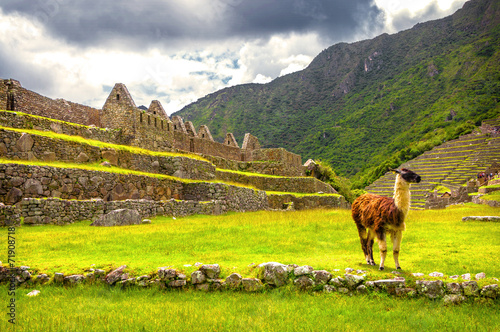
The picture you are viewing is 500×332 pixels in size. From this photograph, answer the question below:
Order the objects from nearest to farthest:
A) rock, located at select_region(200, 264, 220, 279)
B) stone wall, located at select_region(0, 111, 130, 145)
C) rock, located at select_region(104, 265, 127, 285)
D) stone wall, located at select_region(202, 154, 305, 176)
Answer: rock, located at select_region(200, 264, 220, 279) → rock, located at select_region(104, 265, 127, 285) → stone wall, located at select_region(0, 111, 130, 145) → stone wall, located at select_region(202, 154, 305, 176)

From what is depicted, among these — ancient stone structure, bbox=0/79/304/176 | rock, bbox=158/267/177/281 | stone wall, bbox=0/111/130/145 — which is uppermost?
ancient stone structure, bbox=0/79/304/176

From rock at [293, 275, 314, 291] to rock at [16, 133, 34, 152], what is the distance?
13.8 metres

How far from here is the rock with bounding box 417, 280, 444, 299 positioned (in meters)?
5.43

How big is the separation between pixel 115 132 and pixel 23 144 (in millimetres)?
6723

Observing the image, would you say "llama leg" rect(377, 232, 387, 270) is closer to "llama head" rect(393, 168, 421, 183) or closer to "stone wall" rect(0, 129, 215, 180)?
"llama head" rect(393, 168, 421, 183)

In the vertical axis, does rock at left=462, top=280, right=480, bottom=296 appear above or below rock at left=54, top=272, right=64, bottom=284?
above

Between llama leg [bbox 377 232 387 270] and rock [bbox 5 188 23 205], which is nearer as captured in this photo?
llama leg [bbox 377 232 387 270]

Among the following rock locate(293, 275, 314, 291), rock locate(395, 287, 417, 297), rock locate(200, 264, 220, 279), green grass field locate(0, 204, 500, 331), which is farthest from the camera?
rock locate(200, 264, 220, 279)

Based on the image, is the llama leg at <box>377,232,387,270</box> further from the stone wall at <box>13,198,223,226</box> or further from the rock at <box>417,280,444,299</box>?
the stone wall at <box>13,198,223,226</box>

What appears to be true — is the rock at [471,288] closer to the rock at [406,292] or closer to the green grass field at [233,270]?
the green grass field at [233,270]

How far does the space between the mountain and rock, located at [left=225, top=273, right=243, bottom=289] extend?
284 feet

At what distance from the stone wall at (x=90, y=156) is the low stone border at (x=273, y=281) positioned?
31.3 feet

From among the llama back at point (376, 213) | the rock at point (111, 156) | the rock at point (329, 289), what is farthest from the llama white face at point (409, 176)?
the rock at point (111, 156)

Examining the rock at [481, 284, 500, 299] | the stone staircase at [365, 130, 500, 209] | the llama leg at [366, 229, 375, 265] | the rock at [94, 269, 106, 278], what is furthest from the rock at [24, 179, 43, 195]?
the stone staircase at [365, 130, 500, 209]
